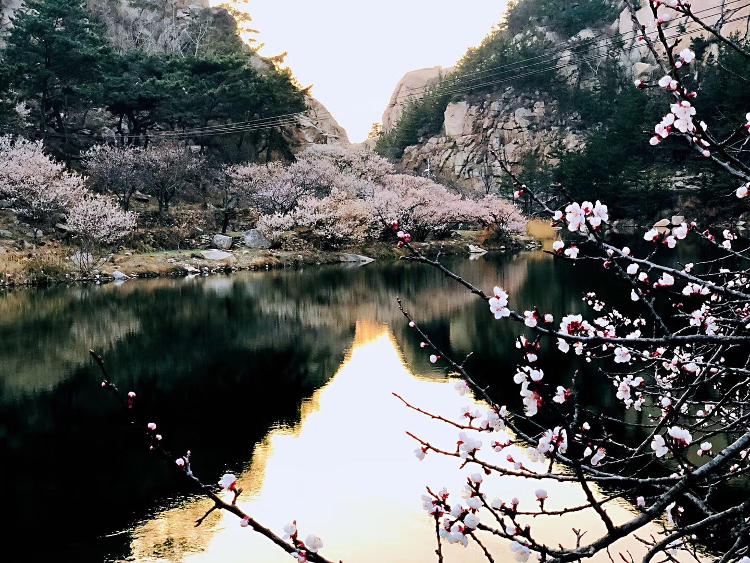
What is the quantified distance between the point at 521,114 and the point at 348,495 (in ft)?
243

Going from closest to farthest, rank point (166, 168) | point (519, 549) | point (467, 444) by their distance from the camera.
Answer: point (519, 549), point (467, 444), point (166, 168)

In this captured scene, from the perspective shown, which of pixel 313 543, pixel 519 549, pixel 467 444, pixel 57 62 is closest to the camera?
pixel 313 543

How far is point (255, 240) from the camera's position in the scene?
140ft

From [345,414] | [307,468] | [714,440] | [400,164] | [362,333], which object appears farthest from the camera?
[400,164]

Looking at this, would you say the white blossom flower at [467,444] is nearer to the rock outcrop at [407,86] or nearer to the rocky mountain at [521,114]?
the rocky mountain at [521,114]

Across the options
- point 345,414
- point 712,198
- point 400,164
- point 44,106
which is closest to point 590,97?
point 400,164

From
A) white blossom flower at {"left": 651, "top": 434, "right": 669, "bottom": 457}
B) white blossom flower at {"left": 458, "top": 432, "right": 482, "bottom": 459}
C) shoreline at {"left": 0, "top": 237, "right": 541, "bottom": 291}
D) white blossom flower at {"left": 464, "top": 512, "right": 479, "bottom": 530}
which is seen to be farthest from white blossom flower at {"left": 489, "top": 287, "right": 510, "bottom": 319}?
shoreline at {"left": 0, "top": 237, "right": 541, "bottom": 291}

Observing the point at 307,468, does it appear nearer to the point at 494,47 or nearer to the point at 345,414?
the point at 345,414

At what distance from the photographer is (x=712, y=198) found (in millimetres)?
44719

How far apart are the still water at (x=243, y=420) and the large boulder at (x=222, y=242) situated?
15.8m

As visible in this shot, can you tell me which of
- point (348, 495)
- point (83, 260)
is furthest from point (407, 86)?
point (348, 495)

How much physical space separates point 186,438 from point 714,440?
796 cm

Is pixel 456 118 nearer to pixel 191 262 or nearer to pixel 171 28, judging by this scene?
pixel 171 28

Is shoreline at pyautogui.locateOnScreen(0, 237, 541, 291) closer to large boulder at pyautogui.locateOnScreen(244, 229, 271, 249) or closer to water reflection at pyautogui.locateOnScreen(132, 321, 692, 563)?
large boulder at pyautogui.locateOnScreen(244, 229, 271, 249)
